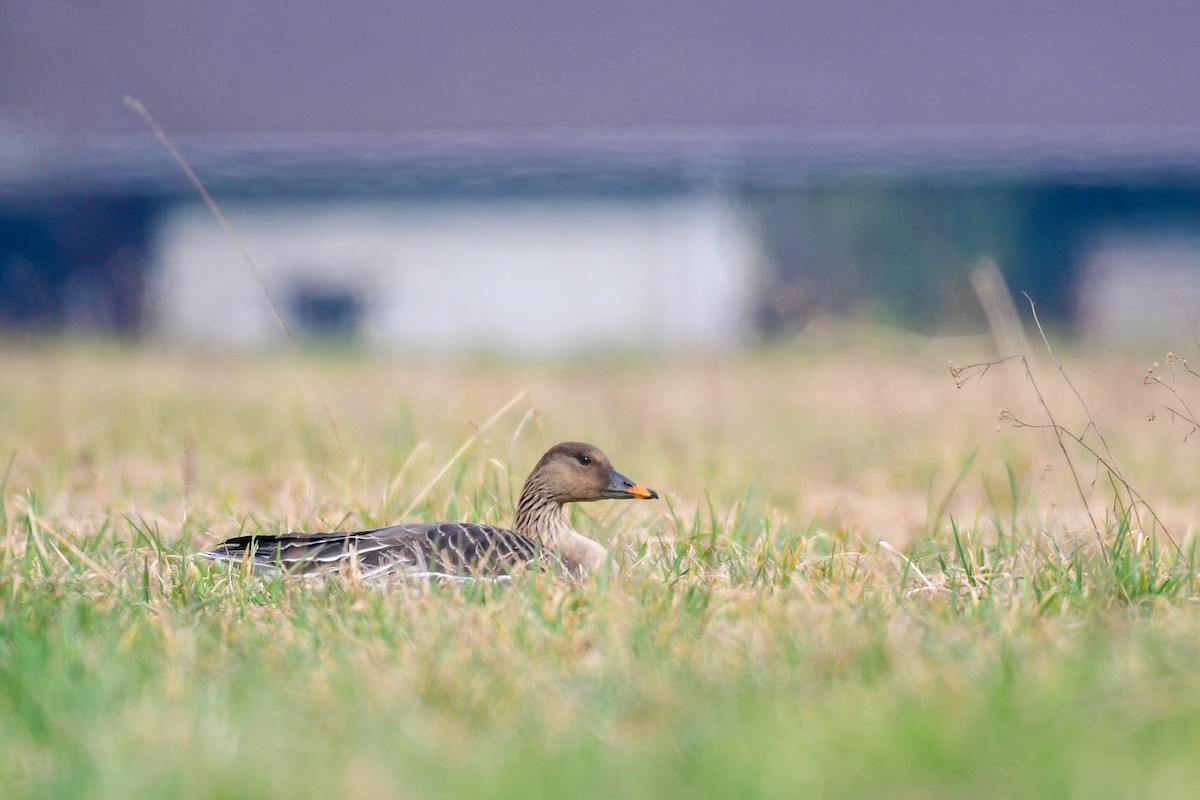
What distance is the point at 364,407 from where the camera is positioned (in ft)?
31.7

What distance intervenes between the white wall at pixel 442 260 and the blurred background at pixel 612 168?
0.04m

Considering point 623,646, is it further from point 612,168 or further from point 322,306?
point 322,306

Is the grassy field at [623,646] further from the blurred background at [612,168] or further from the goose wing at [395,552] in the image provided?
the blurred background at [612,168]

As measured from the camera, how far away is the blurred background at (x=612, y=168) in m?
19.3

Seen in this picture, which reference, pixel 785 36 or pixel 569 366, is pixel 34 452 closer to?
pixel 569 366

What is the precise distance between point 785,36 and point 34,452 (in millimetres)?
16289

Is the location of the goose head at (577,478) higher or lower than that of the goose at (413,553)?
higher

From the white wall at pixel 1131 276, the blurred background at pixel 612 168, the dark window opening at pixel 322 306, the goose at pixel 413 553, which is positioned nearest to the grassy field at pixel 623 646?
the goose at pixel 413 553

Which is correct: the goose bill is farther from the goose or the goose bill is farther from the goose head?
the goose

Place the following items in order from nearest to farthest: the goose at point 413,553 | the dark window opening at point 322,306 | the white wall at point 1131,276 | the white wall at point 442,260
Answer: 1. the goose at point 413,553
2. the white wall at point 1131,276
3. the white wall at point 442,260
4. the dark window opening at point 322,306

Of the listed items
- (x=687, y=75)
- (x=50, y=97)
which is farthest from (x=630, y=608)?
(x=50, y=97)

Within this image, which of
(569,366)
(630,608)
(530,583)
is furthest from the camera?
(569,366)

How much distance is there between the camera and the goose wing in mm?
4266

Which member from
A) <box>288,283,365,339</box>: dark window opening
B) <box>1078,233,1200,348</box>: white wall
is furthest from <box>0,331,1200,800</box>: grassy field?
<box>1078,233,1200,348</box>: white wall
